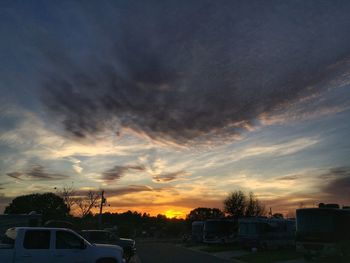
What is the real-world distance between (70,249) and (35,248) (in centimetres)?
→ 116

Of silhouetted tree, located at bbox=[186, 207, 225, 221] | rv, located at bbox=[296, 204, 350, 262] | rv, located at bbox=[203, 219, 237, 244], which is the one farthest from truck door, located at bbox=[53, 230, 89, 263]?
silhouetted tree, located at bbox=[186, 207, 225, 221]

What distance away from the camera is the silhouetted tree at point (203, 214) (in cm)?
9879

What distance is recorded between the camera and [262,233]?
35125mm

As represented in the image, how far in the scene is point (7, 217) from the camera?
3375 cm

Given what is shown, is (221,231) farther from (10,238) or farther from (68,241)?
(10,238)

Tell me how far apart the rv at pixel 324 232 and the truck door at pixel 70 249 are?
1433 centimetres

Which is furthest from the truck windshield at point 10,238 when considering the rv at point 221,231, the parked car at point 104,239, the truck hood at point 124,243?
the rv at point 221,231

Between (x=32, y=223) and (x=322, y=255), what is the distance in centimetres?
2240

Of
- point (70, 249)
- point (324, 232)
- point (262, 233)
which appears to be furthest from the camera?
point (262, 233)

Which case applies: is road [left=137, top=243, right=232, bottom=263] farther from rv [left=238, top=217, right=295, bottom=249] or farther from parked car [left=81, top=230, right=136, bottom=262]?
rv [left=238, top=217, right=295, bottom=249]

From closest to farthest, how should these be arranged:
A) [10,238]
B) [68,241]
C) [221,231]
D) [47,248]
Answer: [10,238] < [47,248] < [68,241] < [221,231]

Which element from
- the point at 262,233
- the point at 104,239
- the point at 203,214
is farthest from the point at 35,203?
the point at 104,239

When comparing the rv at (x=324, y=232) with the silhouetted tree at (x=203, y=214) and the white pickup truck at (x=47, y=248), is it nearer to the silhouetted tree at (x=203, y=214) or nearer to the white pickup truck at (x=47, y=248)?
the white pickup truck at (x=47, y=248)

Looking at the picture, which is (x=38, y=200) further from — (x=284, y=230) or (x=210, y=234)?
(x=284, y=230)
